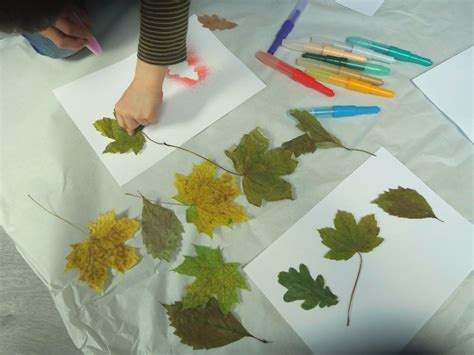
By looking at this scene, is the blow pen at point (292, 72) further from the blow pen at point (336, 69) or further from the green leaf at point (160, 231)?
the green leaf at point (160, 231)

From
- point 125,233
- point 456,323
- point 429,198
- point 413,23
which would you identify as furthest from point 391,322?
point 413,23

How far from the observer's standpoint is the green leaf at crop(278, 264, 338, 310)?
46cm

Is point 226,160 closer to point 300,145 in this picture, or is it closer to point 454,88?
point 300,145

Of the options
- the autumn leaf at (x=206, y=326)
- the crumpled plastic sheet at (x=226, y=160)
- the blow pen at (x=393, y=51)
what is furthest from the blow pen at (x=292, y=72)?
the autumn leaf at (x=206, y=326)

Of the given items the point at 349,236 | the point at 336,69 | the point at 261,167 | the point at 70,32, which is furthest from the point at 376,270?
the point at 70,32

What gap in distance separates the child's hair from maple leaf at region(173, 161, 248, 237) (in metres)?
0.26

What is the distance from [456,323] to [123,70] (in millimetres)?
636

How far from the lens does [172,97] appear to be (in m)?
0.60

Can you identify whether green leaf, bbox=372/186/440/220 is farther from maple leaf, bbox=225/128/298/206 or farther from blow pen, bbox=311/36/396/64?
A: blow pen, bbox=311/36/396/64

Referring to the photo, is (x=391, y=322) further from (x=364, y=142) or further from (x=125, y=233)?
(x=125, y=233)

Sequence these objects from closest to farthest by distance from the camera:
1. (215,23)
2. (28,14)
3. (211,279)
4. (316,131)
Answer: (28,14), (211,279), (316,131), (215,23)

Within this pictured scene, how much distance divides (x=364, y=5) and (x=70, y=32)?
556 mm

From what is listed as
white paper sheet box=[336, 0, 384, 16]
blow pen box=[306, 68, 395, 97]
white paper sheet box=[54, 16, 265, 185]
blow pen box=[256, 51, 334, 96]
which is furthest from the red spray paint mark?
white paper sheet box=[336, 0, 384, 16]

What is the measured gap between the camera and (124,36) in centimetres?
67
